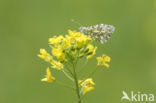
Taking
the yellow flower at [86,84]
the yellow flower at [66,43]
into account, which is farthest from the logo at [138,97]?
the yellow flower at [66,43]

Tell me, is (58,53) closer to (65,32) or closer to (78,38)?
(78,38)

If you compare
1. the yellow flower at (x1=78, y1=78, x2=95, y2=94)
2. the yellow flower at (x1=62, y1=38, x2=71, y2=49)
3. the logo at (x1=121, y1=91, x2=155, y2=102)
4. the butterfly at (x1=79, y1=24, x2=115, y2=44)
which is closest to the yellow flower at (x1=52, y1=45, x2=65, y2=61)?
the yellow flower at (x1=62, y1=38, x2=71, y2=49)

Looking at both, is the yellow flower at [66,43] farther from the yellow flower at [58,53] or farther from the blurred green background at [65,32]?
the blurred green background at [65,32]

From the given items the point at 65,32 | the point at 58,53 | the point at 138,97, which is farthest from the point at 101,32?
the point at 65,32

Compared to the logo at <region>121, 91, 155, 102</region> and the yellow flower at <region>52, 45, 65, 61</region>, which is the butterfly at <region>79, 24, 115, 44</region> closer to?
the yellow flower at <region>52, 45, 65, 61</region>

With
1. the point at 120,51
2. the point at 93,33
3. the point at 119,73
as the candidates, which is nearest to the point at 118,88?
the point at 119,73

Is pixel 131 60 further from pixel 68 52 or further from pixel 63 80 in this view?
pixel 68 52
